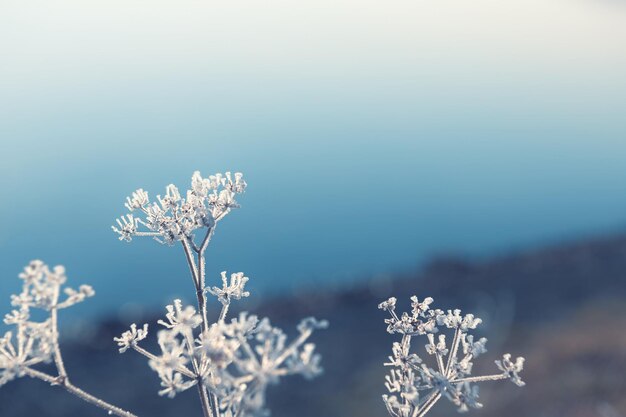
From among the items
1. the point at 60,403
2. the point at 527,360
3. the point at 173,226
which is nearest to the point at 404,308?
the point at 527,360

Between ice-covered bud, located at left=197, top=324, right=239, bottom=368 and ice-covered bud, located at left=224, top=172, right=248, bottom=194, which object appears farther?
ice-covered bud, located at left=224, top=172, right=248, bottom=194

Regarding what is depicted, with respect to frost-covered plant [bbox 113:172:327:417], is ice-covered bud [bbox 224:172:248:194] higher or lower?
higher

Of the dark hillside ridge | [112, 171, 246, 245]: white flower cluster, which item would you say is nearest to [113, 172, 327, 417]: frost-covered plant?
[112, 171, 246, 245]: white flower cluster

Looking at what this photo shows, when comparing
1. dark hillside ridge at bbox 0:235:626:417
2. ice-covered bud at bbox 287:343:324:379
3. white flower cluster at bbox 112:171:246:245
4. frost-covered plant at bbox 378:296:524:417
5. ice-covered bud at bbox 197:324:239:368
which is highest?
dark hillside ridge at bbox 0:235:626:417

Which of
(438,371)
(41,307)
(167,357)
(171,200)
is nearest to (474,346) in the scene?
(438,371)

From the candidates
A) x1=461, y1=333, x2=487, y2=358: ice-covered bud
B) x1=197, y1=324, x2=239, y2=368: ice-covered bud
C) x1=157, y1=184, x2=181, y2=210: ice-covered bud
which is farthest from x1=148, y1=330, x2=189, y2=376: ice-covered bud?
x1=461, y1=333, x2=487, y2=358: ice-covered bud

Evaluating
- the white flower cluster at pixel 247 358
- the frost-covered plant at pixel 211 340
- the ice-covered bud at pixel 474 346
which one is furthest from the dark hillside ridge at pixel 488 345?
the white flower cluster at pixel 247 358

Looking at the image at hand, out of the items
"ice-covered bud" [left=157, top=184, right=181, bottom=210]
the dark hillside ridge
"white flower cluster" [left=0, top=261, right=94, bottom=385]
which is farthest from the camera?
the dark hillside ridge

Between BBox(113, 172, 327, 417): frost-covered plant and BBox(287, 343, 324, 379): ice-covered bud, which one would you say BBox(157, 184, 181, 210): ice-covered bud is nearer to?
BBox(113, 172, 327, 417): frost-covered plant

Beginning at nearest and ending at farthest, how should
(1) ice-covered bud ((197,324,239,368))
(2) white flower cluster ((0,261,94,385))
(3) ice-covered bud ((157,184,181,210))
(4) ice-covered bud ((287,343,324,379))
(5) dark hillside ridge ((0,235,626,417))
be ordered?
(4) ice-covered bud ((287,343,324,379))
(1) ice-covered bud ((197,324,239,368))
(2) white flower cluster ((0,261,94,385))
(3) ice-covered bud ((157,184,181,210))
(5) dark hillside ridge ((0,235,626,417))
